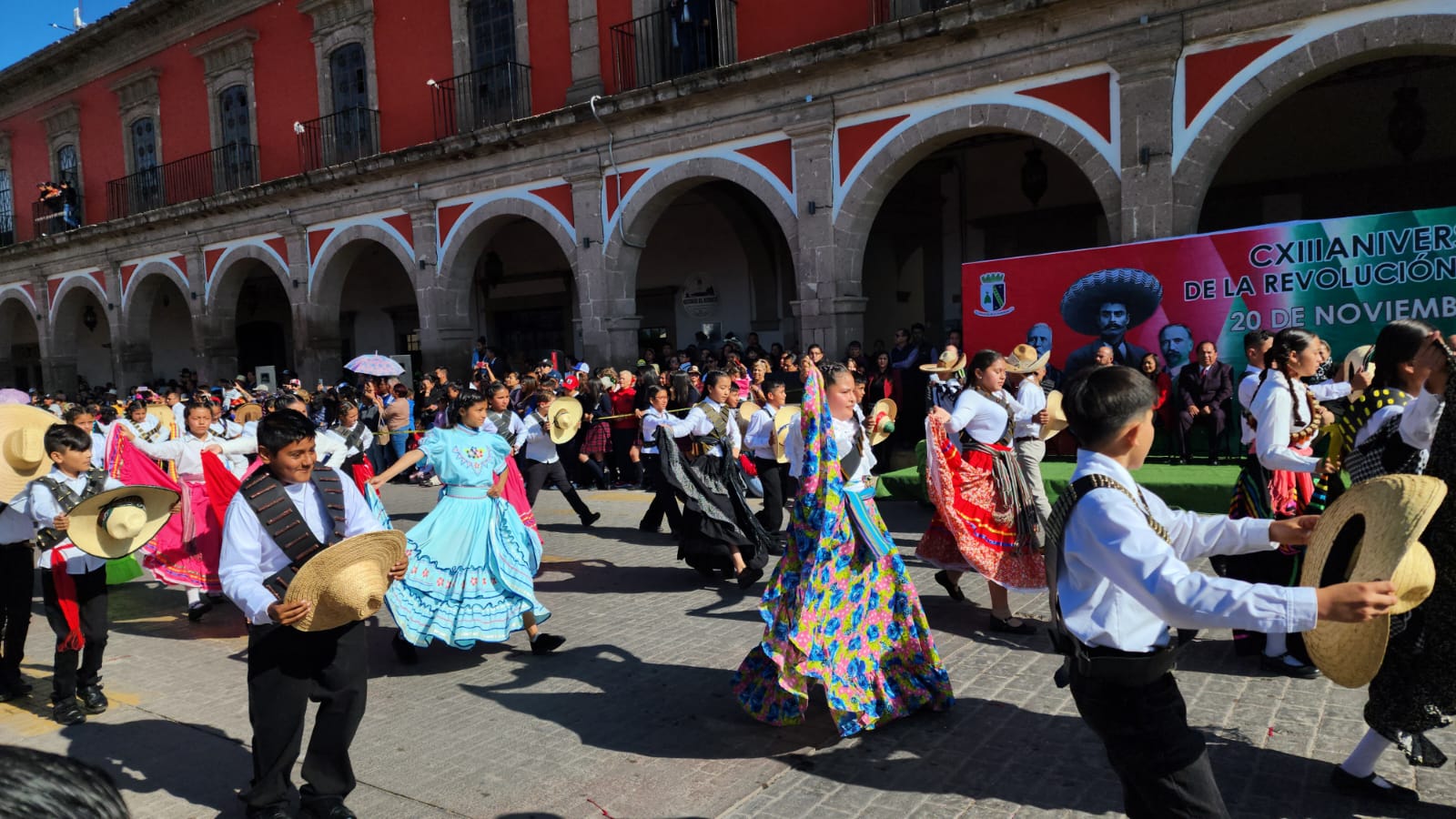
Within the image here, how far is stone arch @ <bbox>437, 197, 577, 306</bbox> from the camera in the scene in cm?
1622

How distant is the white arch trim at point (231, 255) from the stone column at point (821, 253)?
13.3 metres

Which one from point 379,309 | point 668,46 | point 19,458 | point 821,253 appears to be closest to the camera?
point 19,458

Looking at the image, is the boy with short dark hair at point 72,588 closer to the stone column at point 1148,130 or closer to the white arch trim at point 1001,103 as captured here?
the white arch trim at point 1001,103

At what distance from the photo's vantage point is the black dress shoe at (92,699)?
16.2ft

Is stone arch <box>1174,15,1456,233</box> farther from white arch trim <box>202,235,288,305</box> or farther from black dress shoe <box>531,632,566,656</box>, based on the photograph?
white arch trim <box>202,235,288,305</box>

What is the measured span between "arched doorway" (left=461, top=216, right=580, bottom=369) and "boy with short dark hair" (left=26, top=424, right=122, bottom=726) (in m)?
15.9

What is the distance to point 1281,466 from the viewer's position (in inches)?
171

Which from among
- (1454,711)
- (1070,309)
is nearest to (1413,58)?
(1070,309)

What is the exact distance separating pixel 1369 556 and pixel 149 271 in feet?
90.4

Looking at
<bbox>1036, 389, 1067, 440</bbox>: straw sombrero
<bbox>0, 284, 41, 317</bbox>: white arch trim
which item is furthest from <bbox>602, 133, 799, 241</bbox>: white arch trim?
<bbox>0, 284, 41, 317</bbox>: white arch trim

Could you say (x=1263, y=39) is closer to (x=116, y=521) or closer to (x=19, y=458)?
(x=116, y=521)

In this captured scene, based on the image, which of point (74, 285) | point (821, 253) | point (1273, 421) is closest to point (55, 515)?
point (1273, 421)

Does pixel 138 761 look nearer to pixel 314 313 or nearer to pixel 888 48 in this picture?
pixel 888 48

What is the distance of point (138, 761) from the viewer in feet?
14.0
